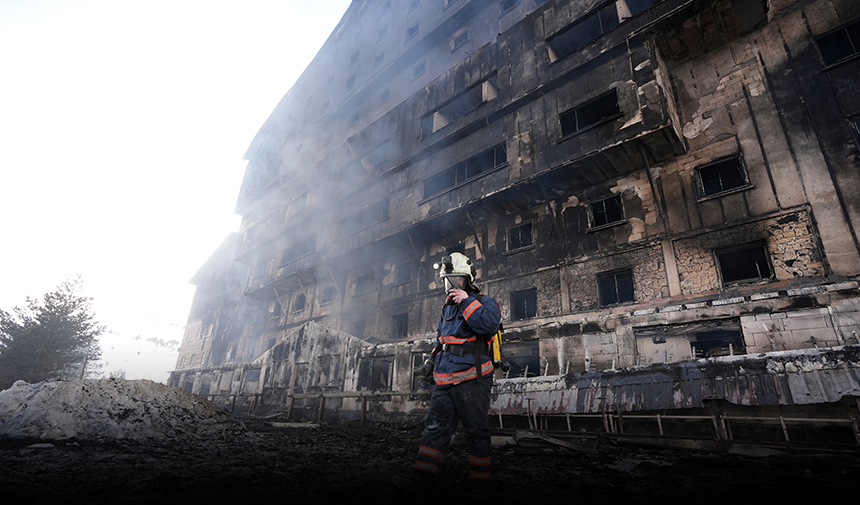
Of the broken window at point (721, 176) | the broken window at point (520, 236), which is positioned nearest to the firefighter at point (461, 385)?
the broken window at point (721, 176)

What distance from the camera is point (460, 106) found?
17438 millimetres

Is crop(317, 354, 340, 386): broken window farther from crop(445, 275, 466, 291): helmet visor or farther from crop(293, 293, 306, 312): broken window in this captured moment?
crop(445, 275, 466, 291): helmet visor

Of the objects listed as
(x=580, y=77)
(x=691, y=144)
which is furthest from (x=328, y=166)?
(x=691, y=144)

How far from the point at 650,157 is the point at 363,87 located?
19.8 m

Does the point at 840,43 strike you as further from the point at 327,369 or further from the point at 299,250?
the point at 299,250

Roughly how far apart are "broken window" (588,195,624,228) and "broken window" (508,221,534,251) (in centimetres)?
225

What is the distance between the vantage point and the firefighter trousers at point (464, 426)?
3.18m

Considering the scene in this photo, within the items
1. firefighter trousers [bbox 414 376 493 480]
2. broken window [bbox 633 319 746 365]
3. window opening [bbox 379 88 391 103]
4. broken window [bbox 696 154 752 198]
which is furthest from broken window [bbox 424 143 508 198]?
firefighter trousers [bbox 414 376 493 480]

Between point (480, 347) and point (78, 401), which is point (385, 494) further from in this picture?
point (78, 401)

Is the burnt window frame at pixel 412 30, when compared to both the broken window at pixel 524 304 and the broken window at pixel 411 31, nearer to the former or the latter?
the broken window at pixel 411 31

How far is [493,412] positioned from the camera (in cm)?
891

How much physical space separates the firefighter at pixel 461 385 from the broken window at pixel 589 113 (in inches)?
418

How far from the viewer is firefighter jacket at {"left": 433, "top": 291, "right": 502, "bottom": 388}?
359 centimetres

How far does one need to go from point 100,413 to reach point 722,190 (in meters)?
15.3
